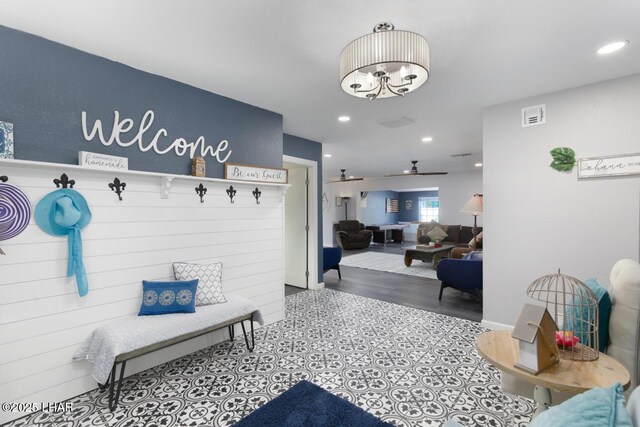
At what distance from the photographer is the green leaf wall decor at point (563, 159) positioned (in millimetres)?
2897

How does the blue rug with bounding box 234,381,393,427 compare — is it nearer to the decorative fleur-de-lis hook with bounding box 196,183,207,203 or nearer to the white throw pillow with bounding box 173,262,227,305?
the white throw pillow with bounding box 173,262,227,305

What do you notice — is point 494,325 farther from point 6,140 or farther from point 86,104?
point 6,140

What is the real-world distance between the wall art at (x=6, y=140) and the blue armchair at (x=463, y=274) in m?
4.69

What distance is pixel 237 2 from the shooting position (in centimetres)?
172

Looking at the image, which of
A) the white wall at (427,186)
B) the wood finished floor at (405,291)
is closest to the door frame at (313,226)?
the wood finished floor at (405,291)

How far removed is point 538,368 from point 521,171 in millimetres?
2468

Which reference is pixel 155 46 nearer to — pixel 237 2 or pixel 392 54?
pixel 237 2

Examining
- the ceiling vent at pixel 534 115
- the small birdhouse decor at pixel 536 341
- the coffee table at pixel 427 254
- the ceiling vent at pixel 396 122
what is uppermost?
the ceiling vent at pixel 396 122

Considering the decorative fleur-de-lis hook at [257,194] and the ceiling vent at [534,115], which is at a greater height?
the ceiling vent at [534,115]

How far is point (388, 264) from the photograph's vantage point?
292 inches

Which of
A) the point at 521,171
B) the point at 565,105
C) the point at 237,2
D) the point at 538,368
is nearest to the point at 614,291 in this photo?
the point at 538,368

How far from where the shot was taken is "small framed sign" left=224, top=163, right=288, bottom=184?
122 inches

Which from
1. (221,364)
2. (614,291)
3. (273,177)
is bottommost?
(221,364)

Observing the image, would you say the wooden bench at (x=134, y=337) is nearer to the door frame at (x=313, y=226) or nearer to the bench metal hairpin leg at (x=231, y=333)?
the bench metal hairpin leg at (x=231, y=333)
